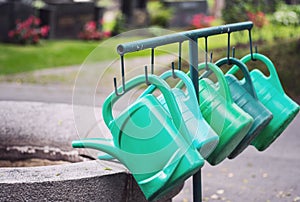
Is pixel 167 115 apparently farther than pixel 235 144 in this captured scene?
No


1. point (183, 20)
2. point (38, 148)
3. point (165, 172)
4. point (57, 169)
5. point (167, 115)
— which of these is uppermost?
point (167, 115)

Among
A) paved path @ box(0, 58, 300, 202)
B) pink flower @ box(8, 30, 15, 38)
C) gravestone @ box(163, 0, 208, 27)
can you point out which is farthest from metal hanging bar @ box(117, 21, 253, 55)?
gravestone @ box(163, 0, 208, 27)

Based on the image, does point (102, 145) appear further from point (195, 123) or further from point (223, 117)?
point (223, 117)

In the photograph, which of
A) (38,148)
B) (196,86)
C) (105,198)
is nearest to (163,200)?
(105,198)

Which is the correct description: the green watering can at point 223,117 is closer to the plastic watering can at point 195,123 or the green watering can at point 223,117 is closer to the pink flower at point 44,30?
the plastic watering can at point 195,123

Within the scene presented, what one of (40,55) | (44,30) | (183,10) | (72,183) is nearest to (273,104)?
(72,183)

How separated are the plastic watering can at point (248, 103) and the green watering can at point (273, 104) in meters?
0.13

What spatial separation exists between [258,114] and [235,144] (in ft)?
0.56

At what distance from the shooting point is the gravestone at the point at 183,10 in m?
18.8

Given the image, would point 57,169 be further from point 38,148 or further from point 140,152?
point 38,148

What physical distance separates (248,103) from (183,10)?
1625 cm

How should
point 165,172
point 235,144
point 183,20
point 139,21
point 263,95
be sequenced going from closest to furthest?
point 165,172 < point 235,144 < point 263,95 < point 139,21 < point 183,20

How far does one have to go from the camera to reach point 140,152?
2516 millimetres

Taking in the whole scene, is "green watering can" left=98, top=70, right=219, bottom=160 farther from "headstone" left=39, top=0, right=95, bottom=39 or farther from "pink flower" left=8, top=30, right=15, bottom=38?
"headstone" left=39, top=0, right=95, bottom=39
